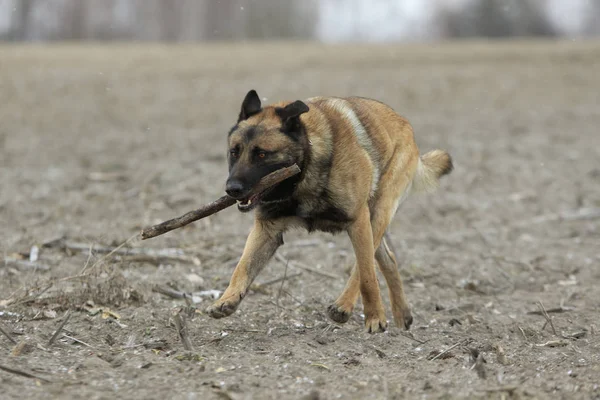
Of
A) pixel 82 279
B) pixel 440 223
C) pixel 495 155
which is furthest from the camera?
pixel 495 155

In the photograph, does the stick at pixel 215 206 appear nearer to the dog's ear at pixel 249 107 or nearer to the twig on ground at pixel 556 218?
the dog's ear at pixel 249 107

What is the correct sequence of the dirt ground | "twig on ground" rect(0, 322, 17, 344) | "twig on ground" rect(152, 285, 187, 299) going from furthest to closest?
"twig on ground" rect(152, 285, 187, 299)
"twig on ground" rect(0, 322, 17, 344)
the dirt ground

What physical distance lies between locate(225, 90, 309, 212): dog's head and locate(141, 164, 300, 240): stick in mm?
51

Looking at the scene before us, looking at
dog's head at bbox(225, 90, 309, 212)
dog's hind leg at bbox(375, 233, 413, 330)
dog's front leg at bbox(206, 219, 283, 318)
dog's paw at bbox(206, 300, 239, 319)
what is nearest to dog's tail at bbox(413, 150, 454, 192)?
dog's hind leg at bbox(375, 233, 413, 330)

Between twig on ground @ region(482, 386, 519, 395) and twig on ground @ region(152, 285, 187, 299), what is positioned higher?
twig on ground @ region(482, 386, 519, 395)

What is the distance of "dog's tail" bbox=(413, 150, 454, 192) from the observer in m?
7.39

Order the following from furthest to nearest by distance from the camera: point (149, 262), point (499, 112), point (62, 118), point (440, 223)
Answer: point (499, 112)
point (62, 118)
point (440, 223)
point (149, 262)

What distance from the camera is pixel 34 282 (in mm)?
6812

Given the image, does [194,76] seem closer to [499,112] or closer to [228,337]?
[499,112]

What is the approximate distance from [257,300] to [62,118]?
33.0ft

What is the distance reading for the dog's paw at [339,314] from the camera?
6.23 meters

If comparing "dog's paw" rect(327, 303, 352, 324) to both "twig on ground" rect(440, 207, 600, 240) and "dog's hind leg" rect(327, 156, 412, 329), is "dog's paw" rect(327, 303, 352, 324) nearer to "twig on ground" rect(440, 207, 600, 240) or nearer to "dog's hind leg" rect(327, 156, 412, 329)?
"dog's hind leg" rect(327, 156, 412, 329)

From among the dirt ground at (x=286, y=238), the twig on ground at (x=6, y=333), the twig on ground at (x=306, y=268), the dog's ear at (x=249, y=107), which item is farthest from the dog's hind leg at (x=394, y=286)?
the twig on ground at (x=6, y=333)

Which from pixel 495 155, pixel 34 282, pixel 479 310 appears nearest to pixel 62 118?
pixel 495 155
